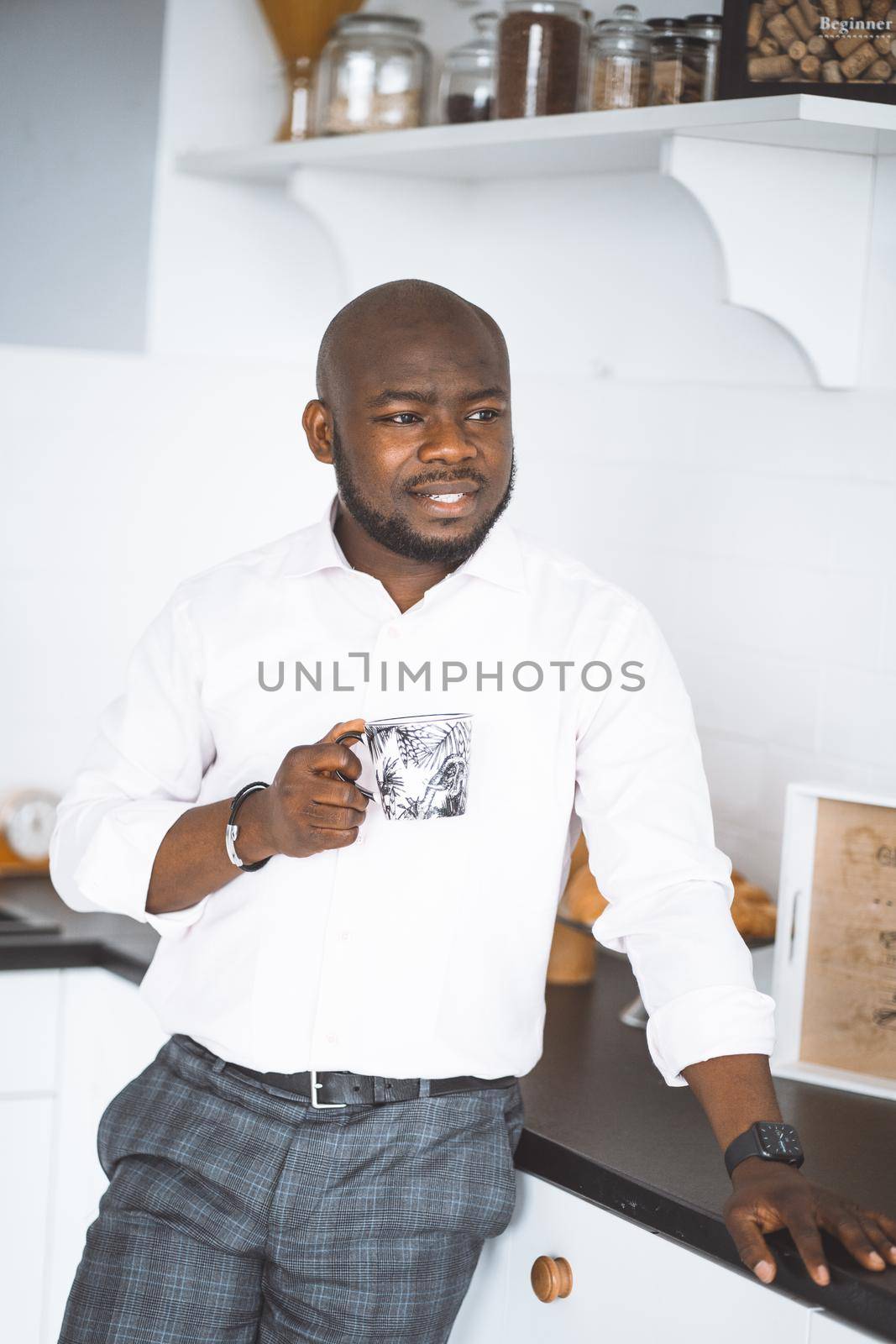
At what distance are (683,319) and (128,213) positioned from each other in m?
0.84

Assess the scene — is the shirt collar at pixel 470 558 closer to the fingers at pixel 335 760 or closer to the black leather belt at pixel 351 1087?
the fingers at pixel 335 760

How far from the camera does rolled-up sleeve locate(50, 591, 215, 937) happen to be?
1330 millimetres

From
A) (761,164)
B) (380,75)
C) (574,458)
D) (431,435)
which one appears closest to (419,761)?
(431,435)

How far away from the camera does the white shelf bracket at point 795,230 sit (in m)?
1.51

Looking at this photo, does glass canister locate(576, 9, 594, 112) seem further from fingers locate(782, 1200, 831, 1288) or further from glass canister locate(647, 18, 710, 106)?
fingers locate(782, 1200, 831, 1288)

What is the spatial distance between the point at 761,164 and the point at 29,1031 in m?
1.28

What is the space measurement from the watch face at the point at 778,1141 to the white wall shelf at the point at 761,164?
0.85m

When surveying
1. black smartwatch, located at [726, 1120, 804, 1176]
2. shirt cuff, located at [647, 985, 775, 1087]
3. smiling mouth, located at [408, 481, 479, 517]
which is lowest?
black smartwatch, located at [726, 1120, 804, 1176]

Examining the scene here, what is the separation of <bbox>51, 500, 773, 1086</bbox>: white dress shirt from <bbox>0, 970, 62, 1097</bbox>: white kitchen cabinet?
0.51 m

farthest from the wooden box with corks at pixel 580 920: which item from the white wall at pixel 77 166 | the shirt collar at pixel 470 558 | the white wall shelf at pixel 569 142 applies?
the white wall at pixel 77 166

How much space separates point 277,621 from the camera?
4.48 ft

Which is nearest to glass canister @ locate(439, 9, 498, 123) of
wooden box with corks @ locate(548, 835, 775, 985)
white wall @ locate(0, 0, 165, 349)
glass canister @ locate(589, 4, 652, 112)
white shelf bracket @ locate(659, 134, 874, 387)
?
glass canister @ locate(589, 4, 652, 112)

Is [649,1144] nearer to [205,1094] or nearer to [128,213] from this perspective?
[205,1094]

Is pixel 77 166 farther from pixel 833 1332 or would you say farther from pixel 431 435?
pixel 833 1332
